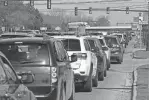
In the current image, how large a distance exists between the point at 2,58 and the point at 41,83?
6.17 ft

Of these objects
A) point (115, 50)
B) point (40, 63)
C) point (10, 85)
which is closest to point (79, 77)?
point (40, 63)

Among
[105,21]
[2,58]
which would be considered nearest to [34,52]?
[2,58]

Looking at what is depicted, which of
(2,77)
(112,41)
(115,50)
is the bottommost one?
(115,50)

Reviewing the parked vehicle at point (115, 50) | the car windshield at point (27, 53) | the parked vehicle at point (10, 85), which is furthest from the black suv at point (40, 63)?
the parked vehicle at point (115, 50)

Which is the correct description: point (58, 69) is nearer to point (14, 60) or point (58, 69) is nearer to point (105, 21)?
point (14, 60)

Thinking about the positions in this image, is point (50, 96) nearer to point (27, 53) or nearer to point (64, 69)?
point (27, 53)

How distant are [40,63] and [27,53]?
15.1 inches

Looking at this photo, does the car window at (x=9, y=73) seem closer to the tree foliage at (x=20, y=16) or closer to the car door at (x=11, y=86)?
the car door at (x=11, y=86)

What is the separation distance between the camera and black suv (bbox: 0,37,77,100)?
843cm

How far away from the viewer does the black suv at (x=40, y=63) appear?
8.43 m

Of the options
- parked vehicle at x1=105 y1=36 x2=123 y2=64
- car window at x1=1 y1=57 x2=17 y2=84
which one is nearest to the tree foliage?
parked vehicle at x1=105 y1=36 x2=123 y2=64

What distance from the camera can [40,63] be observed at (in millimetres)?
8664

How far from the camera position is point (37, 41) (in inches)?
356

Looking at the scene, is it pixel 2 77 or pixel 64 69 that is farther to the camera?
pixel 64 69
